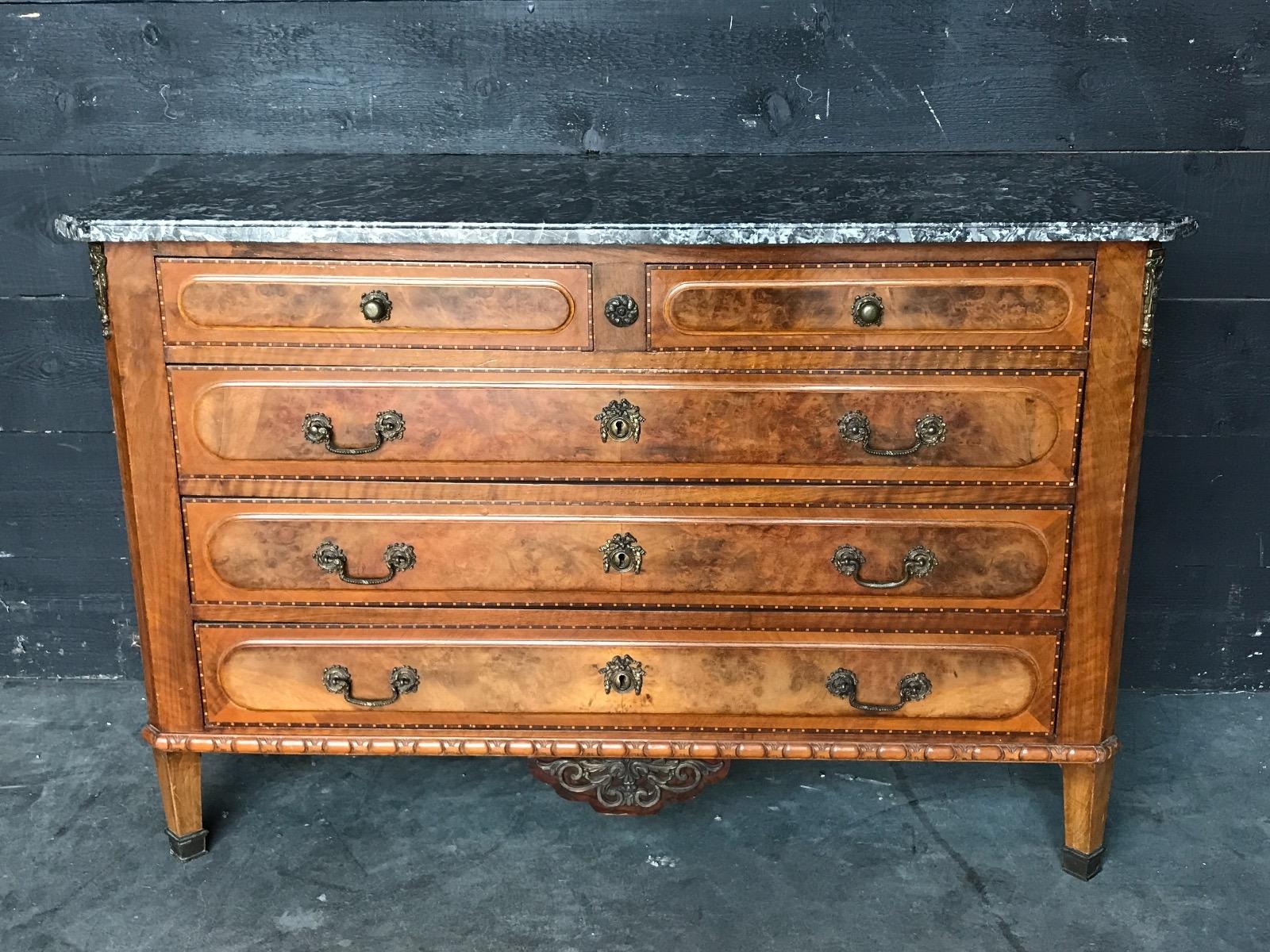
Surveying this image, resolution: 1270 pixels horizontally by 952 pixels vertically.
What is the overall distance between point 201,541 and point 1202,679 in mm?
2151

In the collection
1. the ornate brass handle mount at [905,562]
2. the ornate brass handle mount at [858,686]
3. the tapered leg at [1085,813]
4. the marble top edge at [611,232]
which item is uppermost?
the marble top edge at [611,232]

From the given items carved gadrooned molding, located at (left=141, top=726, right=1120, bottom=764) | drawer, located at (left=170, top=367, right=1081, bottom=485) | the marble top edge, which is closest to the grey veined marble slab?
the marble top edge

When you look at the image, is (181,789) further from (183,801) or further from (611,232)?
(611,232)

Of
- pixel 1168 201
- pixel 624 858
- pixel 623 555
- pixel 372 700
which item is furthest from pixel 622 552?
pixel 1168 201

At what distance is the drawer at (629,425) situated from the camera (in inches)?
76.2

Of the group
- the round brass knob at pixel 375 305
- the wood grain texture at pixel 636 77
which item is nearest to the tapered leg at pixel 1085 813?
the wood grain texture at pixel 636 77

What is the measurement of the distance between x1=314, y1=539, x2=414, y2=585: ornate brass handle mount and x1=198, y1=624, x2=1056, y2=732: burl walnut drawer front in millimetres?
95

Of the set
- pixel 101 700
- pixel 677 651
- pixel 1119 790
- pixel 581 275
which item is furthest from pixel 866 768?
pixel 101 700

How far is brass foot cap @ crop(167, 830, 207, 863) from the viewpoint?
→ 89.4 inches

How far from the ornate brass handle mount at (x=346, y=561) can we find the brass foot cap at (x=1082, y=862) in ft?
4.10

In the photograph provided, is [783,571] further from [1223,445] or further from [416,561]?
[1223,445]

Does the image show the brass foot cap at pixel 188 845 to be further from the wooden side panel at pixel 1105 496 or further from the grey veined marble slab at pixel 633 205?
the wooden side panel at pixel 1105 496

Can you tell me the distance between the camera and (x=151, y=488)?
202cm

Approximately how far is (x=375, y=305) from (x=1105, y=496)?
45.5 inches
